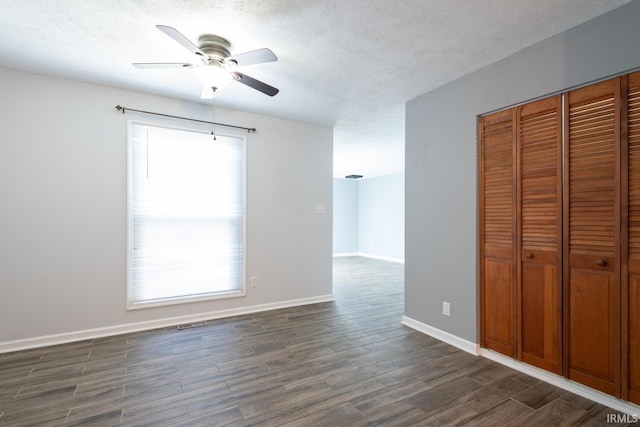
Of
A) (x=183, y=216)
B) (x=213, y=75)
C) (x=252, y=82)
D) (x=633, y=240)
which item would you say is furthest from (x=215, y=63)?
(x=633, y=240)

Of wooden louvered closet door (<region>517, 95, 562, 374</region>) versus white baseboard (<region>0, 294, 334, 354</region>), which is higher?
wooden louvered closet door (<region>517, 95, 562, 374</region>)

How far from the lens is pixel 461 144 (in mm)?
2750

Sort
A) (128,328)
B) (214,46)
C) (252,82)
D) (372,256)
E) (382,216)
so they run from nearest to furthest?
1. (214,46)
2. (252,82)
3. (128,328)
4. (382,216)
5. (372,256)

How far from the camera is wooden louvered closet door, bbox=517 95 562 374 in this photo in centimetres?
209

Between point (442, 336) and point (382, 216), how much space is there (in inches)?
235

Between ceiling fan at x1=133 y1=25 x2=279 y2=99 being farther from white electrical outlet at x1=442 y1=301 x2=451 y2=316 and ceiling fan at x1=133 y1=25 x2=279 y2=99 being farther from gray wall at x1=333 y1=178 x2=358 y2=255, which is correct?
gray wall at x1=333 y1=178 x2=358 y2=255

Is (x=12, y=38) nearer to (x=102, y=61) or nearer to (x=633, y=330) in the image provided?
(x=102, y=61)

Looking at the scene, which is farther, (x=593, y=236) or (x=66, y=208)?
(x=66, y=208)

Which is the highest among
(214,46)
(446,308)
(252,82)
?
(214,46)

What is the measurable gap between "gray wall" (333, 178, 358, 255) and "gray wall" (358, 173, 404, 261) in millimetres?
197

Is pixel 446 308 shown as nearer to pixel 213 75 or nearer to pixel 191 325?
pixel 191 325

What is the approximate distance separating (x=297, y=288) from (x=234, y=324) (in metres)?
1.05

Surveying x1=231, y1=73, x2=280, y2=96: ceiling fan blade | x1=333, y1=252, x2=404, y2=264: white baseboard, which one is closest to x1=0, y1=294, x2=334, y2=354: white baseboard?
x1=231, y1=73, x2=280, y2=96: ceiling fan blade

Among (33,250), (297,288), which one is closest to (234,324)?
(297,288)
